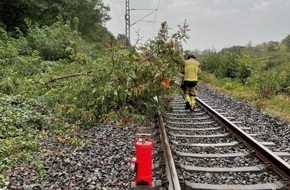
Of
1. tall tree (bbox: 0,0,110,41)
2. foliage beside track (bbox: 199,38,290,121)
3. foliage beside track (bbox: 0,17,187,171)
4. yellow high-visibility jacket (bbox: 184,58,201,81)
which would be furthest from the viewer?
tall tree (bbox: 0,0,110,41)

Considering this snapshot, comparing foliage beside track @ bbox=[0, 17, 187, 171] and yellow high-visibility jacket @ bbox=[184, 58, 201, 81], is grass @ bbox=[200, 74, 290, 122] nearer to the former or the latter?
yellow high-visibility jacket @ bbox=[184, 58, 201, 81]

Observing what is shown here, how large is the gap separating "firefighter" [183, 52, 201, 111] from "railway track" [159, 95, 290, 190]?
2.03 meters

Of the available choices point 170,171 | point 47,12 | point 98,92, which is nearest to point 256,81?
point 98,92

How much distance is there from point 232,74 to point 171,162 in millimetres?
17285

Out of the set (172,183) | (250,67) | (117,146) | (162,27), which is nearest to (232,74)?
(250,67)

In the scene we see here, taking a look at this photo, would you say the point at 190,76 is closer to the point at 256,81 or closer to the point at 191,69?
the point at 191,69

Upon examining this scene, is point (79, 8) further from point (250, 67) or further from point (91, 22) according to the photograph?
point (250, 67)

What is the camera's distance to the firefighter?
31.7 feet

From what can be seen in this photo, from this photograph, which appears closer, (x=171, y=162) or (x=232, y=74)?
(x=171, y=162)

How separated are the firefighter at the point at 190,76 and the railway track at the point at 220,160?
2029 millimetres

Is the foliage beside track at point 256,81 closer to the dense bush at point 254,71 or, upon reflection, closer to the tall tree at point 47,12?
the dense bush at point 254,71

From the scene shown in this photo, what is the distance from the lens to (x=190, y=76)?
9727 millimetres

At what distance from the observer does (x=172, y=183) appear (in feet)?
13.3

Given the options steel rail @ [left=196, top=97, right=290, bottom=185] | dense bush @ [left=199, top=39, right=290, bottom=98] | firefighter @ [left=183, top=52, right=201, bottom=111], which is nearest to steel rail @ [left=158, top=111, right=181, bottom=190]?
steel rail @ [left=196, top=97, right=290, bottom=185]
